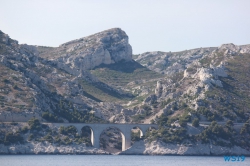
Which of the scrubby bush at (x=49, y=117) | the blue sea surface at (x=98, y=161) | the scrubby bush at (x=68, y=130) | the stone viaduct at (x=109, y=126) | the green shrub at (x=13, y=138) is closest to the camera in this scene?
the blue sea surface at (x=98, y=161)

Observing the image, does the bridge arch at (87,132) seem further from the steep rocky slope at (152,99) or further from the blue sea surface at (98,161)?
the blue sea surface at (98,161)

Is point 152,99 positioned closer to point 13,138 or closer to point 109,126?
Answer: point 109,126

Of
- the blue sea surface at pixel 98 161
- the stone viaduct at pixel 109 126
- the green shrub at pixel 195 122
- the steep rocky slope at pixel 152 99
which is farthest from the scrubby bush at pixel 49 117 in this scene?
the green shrub at pixel 195 122

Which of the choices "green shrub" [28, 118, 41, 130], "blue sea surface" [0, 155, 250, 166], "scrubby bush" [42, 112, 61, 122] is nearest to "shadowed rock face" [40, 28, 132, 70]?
"scrubby bush" [42, 112, 61, 122]

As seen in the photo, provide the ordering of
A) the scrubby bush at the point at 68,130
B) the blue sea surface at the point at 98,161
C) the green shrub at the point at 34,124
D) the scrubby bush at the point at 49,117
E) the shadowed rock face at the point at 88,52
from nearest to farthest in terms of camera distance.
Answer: the blue sea surface at the point at 98,161
the green shrub at the point at 34,124
the scrubby bush at the point at 68,130
the scrubby bush at the point at 49,117
the shadowed rock face at the point at 88,52

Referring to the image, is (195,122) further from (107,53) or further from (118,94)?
(107,53)

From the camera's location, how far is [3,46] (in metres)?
140

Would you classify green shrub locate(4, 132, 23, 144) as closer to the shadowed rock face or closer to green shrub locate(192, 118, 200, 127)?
green shrub locate(192, 118, 200, 127)

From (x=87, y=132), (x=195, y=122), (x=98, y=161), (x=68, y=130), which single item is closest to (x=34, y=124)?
(x=68, y=130)

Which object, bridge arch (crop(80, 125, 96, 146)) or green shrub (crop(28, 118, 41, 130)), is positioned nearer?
green shrub (crop(28, 118, 41, 130))

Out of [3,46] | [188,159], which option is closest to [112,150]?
[188,159]

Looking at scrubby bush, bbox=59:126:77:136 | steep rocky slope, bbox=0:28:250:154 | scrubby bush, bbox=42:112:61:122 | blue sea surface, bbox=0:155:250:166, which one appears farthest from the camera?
steep rocky slope, bbox=0:28:250:154

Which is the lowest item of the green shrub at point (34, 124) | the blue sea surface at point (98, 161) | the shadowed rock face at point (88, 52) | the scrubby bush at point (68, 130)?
the blue sea surface at point (98, 161)

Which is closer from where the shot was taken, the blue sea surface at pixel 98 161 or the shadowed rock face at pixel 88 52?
the blue sea surface at pixel 98 161
